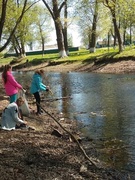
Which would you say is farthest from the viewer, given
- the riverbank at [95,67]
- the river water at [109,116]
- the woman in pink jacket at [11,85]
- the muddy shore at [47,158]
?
the riverbank at [95,67]

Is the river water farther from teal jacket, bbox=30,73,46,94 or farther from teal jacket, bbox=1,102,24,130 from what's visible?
teal jacket, bbox=1,102,24,130

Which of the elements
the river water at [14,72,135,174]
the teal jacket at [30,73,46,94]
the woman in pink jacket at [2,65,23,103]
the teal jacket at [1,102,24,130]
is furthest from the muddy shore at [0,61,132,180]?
the teal jacket at [30,73,46,94]

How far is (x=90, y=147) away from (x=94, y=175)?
2.79m

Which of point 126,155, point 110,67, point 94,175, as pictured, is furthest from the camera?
point 110,67

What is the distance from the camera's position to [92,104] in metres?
20.5

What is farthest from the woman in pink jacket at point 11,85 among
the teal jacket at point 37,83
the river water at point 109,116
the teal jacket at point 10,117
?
the river water at point 109,116

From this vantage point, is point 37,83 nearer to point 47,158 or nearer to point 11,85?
point 11,85

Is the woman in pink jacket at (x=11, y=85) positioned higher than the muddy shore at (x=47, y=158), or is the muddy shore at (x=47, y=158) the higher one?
the woman in pink jacket at (x=11, y=85)

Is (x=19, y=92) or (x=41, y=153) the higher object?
(x=19, y=92)

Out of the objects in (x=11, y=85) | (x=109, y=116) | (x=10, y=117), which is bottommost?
(x=109, y=116)

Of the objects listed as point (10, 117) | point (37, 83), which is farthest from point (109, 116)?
point (10, 117)

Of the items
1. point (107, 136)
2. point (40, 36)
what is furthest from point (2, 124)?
point (40, 36)

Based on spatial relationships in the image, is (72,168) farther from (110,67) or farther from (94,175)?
(110,67)

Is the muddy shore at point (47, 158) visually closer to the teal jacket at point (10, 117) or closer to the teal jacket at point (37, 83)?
the teal jacket at point (10, 117)
